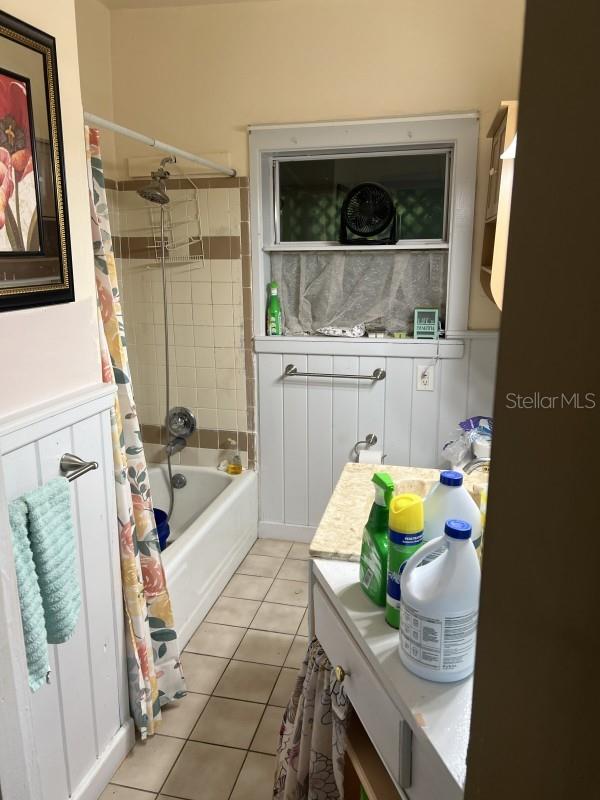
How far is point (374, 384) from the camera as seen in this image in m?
2.90

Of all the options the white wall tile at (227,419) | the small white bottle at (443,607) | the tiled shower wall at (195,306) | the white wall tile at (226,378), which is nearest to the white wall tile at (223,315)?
the tiled shower wall at (195,306)

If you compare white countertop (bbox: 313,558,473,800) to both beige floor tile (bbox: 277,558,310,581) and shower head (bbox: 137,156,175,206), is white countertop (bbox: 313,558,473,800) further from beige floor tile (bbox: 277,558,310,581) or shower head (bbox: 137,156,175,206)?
shower head (bbox: 137,156,175,206)

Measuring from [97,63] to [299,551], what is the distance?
101 inches

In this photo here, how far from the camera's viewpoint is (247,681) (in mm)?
2133

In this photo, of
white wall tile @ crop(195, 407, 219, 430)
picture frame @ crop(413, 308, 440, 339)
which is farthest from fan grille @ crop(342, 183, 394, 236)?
white wall tile @ crop(195, 407, 219, 430)

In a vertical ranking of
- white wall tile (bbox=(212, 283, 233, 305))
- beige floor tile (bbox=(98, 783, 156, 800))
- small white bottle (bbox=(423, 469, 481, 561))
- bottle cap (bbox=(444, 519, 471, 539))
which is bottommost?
beige floor tile (bbox=(98, 783, 156, 800))

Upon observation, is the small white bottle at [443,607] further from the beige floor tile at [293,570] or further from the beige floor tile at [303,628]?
the beige floor tile at [293,570]

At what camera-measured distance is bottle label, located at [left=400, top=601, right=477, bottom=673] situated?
2.88 feet

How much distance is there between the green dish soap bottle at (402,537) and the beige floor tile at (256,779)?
1.01 meters

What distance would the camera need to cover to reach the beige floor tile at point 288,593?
264cm

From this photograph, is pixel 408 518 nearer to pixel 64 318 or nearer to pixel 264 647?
→ pixel 64 318

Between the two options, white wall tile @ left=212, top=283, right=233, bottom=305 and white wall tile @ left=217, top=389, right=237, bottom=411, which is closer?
white wall tile @ left=212, top=283, right=233, bottom=305

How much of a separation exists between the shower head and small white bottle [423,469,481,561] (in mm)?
2051

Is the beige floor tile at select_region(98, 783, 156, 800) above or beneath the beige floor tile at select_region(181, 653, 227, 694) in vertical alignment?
beneath
